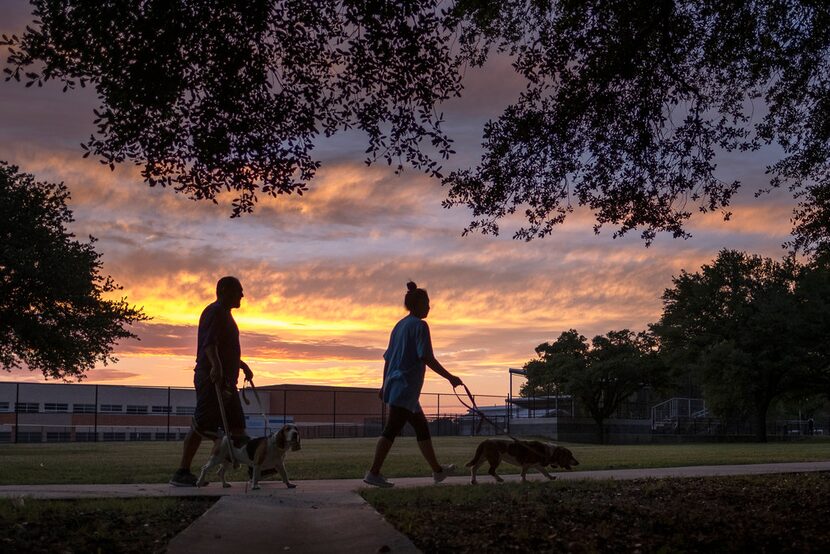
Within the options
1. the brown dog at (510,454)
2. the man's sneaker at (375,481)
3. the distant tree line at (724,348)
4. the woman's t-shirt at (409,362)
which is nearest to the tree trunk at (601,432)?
the distant tree line at (724,348)

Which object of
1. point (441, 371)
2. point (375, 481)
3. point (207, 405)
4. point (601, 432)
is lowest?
point (601, 432)

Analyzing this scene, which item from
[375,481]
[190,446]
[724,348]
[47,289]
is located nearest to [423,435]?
[375,481]

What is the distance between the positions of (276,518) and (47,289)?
77.4 ft

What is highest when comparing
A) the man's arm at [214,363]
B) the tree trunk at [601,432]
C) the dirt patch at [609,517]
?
the man's arm at [214,363]

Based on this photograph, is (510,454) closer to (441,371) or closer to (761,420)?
(441,371)

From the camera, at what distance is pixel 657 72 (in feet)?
37.6

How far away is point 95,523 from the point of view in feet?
22.8

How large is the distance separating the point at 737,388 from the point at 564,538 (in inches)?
1777

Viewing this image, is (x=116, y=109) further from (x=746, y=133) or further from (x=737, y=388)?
(x=737, y=388)

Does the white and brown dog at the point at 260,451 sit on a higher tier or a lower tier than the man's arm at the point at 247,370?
lower

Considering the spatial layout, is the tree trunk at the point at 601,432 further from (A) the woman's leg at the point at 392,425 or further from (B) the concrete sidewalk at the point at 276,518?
(A) the woman's leg at the point at 392,425

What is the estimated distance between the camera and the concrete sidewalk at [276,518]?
6.10m

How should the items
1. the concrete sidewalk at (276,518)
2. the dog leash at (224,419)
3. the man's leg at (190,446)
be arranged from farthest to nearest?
the man's leg at (190,446)
the dog leash at (224,419)
the concrete sidewalk at (276,518)

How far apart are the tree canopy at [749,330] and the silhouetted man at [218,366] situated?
41.6 metres
